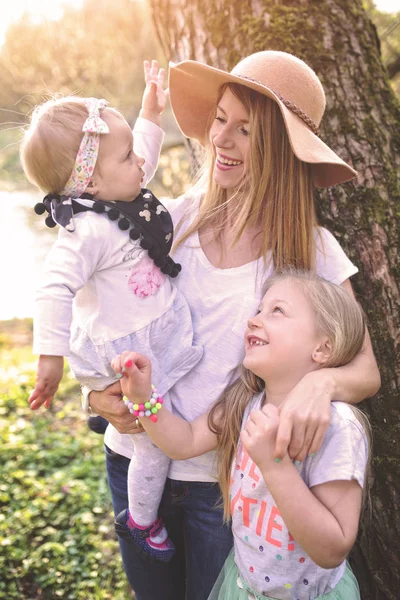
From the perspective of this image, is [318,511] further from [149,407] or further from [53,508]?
[53,508]

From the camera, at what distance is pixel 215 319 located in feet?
6.08

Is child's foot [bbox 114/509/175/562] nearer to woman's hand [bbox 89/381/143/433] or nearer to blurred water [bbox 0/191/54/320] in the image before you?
woman's hand [bbox 89/381/143/433]

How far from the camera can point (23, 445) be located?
158 inches

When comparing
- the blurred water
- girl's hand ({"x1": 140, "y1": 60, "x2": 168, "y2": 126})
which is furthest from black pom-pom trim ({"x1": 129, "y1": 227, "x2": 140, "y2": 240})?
the blurred water

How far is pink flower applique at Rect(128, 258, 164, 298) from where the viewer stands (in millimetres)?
1810

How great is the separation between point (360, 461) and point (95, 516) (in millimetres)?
2434

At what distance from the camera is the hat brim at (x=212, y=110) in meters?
1.75

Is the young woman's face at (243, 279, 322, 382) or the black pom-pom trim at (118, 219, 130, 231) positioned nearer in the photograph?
the young woman's face at (243, 279, 322, 382)

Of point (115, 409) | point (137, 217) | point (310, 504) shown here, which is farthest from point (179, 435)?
point (137, 217)

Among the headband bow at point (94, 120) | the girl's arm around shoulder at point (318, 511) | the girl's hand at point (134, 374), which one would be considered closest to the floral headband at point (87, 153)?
the headband bow at point (94, 120)

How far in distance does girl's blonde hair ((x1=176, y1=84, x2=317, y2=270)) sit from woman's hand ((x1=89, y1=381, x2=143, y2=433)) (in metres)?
0.57

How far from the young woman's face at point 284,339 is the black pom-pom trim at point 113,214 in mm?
537

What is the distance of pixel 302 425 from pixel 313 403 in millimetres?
71

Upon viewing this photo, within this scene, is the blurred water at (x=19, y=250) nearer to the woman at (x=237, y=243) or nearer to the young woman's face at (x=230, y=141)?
the woman at (x=237, y=243)
